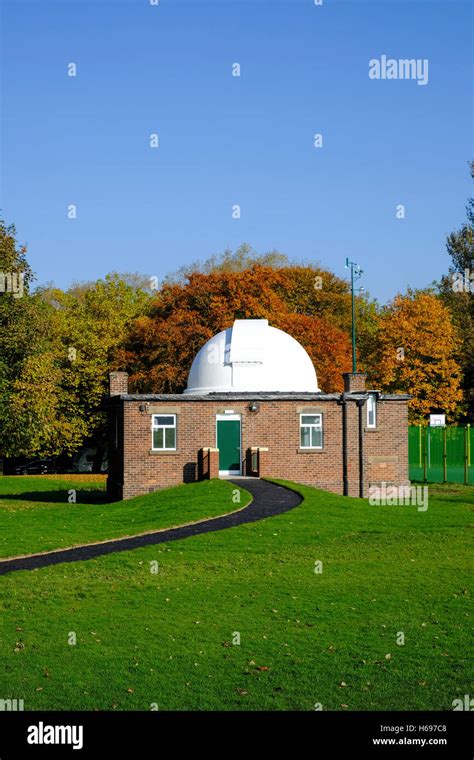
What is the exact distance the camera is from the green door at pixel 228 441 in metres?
36.8

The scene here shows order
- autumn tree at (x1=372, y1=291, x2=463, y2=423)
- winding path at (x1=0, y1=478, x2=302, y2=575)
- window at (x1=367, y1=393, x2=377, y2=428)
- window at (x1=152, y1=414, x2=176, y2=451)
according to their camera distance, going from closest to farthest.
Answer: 1. winding path at (x1=0, y1=478, x2=302, y2=575)
2. window at (x1=152, y1=414, x2=176, y2=451)
3. window at (x1=367, y1=393, x2=377, y2=428)
4. autumn tree at (x1=372, y1=291, x2=463, y2=423)

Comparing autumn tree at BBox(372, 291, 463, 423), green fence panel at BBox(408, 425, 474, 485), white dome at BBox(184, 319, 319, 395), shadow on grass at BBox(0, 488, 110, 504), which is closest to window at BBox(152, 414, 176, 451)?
white dome at BBox(184, 319, 319, 395)

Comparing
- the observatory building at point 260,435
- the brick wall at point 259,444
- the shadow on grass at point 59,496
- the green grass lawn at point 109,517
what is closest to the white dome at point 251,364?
the observatory building at point 260,435

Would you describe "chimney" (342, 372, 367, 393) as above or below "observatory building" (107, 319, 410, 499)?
above

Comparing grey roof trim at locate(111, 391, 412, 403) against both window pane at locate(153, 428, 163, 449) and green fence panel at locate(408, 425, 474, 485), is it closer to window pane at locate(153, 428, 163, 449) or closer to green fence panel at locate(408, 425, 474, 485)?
window pane at locate(153, 428, 163, 449)

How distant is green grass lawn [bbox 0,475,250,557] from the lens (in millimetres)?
21281

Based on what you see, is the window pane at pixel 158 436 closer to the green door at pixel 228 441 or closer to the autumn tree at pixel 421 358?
the green door at pixel 228 441

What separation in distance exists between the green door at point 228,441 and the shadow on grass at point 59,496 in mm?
5943

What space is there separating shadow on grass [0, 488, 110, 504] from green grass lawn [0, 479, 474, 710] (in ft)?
65.7

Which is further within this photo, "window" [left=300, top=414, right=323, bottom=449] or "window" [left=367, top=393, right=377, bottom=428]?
"window" [left=367, top=393, right=377, bottom=428]

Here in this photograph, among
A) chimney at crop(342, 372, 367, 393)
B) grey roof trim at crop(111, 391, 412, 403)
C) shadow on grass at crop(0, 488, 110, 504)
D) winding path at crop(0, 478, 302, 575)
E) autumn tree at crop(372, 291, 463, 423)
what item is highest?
autumn tree at crop(372, 291, 463, 423)

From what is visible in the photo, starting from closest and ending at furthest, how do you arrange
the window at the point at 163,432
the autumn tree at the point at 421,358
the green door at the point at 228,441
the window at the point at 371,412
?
the window at the point at 163,432
the green door at the point at 228,441
the window at the point at 371,412
the autumn tree at the point at 421,358
